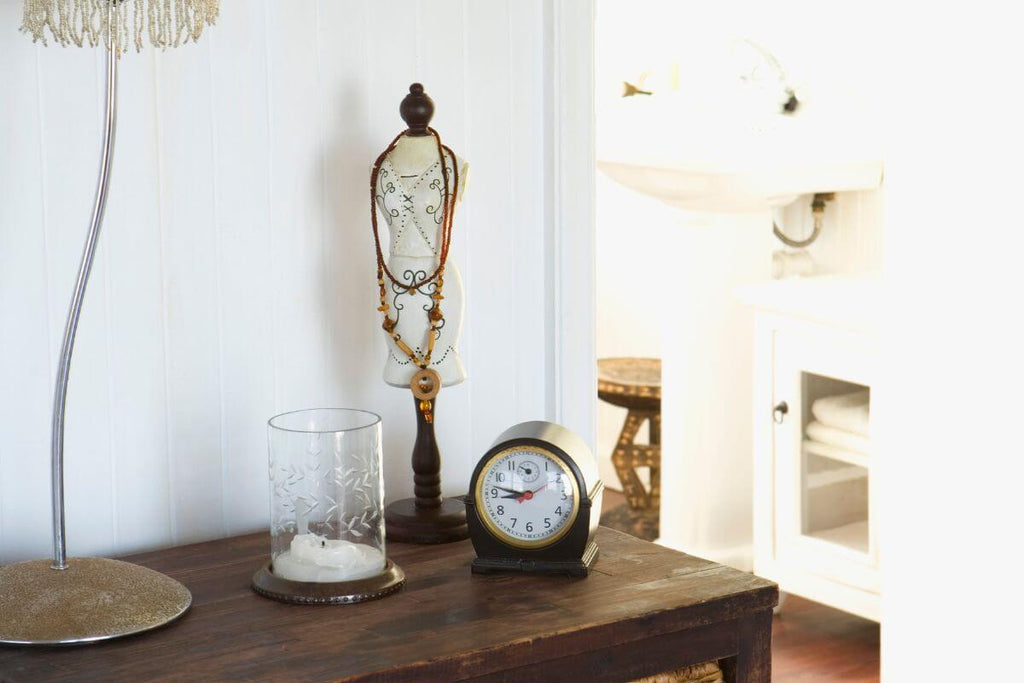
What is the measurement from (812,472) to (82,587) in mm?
1885

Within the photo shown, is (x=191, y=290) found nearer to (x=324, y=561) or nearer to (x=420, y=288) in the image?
(x=420, y=288)

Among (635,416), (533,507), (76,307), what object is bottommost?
(635,416)

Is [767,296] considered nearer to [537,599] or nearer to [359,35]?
[359,35]

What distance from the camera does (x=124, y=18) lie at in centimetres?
109

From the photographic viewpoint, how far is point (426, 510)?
4.61 feet

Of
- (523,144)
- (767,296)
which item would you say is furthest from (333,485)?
(767,296)

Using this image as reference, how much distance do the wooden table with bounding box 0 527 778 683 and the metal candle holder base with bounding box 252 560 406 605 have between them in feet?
0.04

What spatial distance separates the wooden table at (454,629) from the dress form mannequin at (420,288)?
2.0 inches

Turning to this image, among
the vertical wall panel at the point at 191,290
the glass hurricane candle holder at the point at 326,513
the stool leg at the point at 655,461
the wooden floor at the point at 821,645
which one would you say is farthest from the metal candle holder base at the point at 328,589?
the stool leg at the point at 655,461

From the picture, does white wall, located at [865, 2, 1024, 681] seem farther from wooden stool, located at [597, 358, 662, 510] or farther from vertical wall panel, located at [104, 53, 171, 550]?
wooden stool, located at [597, 358, 662, 510]

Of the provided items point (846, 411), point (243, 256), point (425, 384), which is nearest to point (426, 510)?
point (425, 384)

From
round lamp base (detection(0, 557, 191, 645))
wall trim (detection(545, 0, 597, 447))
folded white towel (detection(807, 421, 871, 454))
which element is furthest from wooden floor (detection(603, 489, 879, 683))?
round lamp base (detection(0, 557, 191, 645))

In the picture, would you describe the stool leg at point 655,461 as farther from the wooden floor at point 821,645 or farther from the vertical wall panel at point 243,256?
the vertical wall panel at point 243,256

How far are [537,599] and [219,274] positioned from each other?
0.52 meters
